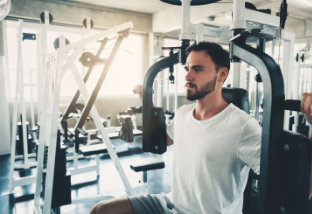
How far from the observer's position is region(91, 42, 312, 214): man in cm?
87

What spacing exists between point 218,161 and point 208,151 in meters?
0.05

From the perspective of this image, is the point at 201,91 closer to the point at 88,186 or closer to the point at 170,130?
the point at 170,130

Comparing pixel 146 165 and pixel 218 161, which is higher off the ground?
pixel 218 161

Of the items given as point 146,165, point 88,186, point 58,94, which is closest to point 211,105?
point 146,165

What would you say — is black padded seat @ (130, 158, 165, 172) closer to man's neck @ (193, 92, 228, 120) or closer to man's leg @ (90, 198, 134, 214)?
man's leg @ (90, 198, 134, 214)

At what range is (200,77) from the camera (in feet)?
3.16

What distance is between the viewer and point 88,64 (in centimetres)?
179

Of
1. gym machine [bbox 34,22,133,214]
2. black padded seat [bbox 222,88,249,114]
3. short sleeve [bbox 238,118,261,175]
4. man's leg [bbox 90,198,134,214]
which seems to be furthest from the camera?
gym machine [bbox 34,22,133,214]

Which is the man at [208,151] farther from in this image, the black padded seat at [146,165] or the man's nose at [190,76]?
the black padded seat at [146,165]

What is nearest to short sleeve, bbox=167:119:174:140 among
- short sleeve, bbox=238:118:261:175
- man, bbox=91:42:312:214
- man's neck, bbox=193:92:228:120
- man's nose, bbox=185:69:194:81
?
man, bbox=91:42:312:214

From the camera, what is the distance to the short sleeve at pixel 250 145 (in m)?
0.79

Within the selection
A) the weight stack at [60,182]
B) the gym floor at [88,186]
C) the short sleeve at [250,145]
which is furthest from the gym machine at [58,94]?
the short sleeve at [250,145]

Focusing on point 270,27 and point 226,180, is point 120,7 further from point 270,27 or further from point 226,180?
point 226,180

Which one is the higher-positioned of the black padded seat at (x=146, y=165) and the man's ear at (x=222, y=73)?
the man's ear at (x=222, y=73)
